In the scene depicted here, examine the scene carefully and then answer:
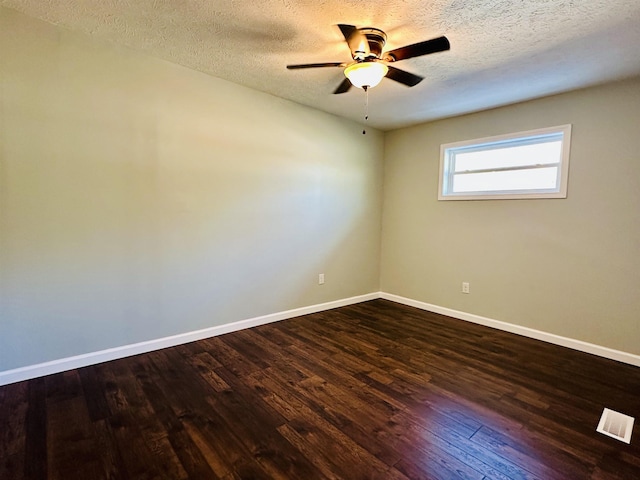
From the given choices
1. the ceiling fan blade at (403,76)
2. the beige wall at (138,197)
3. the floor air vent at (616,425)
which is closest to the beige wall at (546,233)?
the floor air vent at (616,425)

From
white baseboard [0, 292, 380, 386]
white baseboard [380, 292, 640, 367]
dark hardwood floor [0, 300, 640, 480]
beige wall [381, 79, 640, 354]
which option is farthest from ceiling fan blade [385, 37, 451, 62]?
white baseboard [380, 292, 640, 367]

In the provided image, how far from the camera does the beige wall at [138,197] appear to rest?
2236 millimetres

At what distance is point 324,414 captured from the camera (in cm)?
199

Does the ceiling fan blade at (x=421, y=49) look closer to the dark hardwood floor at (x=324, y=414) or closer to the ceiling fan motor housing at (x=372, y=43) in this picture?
the ceiling fan motor housing at (x=372, y=43)

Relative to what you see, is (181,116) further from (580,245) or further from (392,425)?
(580,245)

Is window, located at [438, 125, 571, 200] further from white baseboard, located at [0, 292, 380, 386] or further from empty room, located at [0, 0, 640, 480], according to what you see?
white baseboard, located at [0, 292, 380, 386]

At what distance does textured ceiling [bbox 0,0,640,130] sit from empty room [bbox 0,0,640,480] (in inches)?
0.9

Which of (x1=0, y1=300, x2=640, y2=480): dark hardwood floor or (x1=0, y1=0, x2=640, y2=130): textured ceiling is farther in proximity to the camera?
(x1=0, y1=0, x2=640, y2=130): textured ceiling

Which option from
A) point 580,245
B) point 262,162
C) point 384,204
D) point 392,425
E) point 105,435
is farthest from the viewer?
point 384,204

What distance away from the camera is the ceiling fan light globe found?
6.58 ft

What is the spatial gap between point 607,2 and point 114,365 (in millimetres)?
4062

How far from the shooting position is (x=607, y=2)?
→ 1.80 metres

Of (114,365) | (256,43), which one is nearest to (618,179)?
(256,43)

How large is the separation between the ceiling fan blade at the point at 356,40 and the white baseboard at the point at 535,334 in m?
3.13
